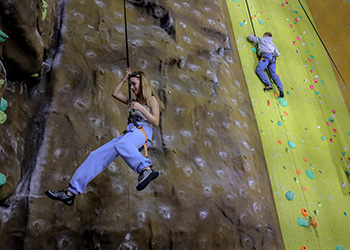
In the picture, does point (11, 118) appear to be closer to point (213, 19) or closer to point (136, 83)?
point (136, 83)

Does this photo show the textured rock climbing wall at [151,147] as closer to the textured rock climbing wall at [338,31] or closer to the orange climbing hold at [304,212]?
the orange climbing hold at [304,212]

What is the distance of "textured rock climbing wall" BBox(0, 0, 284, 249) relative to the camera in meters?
2.21

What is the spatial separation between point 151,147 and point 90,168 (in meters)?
0.97

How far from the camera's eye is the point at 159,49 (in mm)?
3336

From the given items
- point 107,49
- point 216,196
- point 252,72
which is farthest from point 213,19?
point 216,196

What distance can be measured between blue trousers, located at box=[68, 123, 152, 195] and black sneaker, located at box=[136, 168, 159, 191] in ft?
0.11

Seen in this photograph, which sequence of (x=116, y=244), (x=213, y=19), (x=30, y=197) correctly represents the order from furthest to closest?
(x=213, y=19) < (x=116, y=244) < (x=30, y=197)

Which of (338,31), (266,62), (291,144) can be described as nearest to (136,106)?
(291,144)

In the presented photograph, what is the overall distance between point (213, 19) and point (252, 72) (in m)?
0.86

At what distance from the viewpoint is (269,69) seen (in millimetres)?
4582

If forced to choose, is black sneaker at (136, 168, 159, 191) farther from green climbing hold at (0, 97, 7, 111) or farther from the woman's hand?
green climbing hold at (0, 97, 7, 111)

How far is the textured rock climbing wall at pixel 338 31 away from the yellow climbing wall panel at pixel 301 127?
161 millimetres

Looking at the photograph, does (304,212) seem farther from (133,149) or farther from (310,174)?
(133,149)

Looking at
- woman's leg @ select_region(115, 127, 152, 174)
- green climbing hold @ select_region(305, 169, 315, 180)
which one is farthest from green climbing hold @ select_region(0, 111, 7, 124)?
green climbing hold @ select_region(305, 169, 315, 180)
